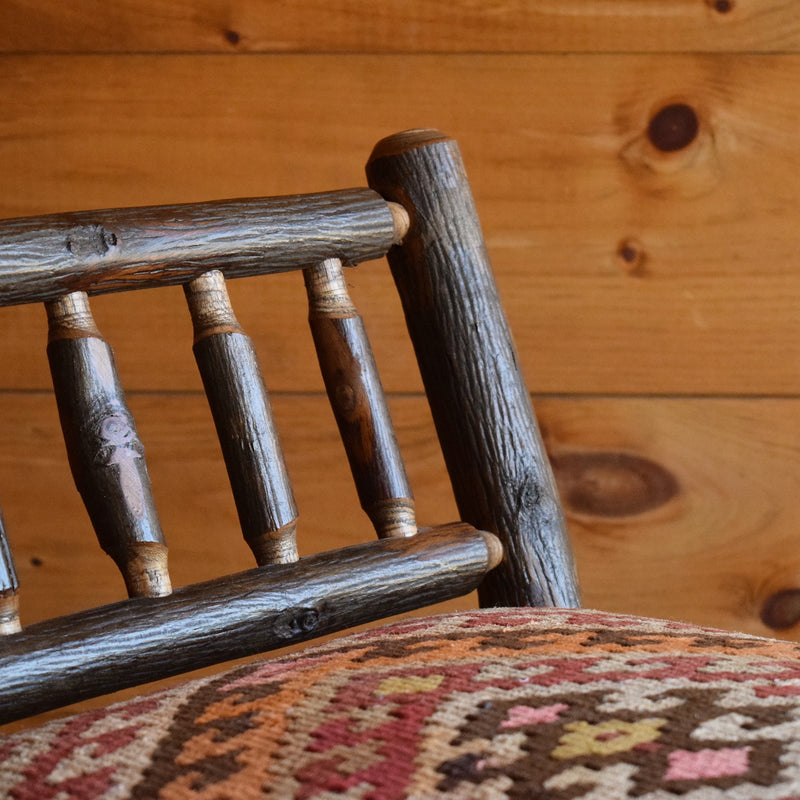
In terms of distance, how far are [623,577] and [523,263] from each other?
0.31 meters

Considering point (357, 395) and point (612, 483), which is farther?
point (612, 483)

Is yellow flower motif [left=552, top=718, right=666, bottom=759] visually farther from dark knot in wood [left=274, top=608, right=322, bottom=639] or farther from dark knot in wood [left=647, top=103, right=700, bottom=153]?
dark knot in wood [left=647, top=103, right=700, bottom=153]

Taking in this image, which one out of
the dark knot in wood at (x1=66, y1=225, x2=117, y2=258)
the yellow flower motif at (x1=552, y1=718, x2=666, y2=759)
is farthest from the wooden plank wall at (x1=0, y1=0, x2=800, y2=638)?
the yellow flower motif at (x1=552, y1=718, x2=666, y2=759)

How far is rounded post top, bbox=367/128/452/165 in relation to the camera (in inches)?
21.3

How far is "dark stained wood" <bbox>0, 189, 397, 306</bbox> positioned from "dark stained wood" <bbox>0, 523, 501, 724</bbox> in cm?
14

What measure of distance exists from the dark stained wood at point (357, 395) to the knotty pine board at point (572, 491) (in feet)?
1.51

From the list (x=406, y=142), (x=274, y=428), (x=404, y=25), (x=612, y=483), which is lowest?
(x=612, y=483)

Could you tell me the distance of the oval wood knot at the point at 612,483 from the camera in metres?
0.97

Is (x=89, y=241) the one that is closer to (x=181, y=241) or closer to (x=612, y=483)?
(x=181, y=241)

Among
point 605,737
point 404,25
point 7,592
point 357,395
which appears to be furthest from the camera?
point 404,25

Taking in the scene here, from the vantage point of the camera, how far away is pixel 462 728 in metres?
0.30

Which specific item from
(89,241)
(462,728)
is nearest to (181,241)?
(89,241)

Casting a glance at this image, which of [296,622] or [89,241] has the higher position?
[89,241]

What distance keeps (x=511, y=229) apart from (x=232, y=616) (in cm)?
59
